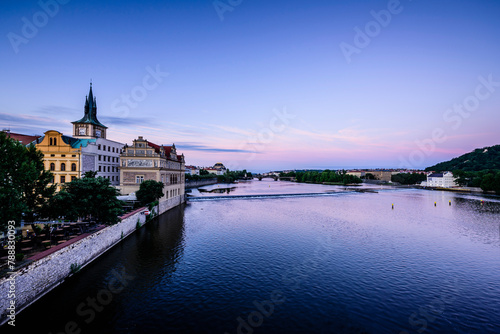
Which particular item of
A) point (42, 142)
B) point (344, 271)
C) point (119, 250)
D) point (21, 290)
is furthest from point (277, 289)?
point (42, 142)

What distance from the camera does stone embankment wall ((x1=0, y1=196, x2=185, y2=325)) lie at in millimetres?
17181

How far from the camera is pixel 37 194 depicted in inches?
1153

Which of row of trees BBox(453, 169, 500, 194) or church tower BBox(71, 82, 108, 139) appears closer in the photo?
Result: church tower BBox(71, 82, 108, 139)

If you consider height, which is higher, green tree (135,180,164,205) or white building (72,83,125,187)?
white building (72,83,125,187)

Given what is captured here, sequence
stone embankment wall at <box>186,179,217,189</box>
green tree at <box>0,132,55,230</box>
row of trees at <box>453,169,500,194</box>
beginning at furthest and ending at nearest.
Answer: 1. stone embankment wall at <box>186,179,217,189</box>
2. row of trees at <box>453,169,500,194</box>
3. green tree at <box>0,132,55,230</box>

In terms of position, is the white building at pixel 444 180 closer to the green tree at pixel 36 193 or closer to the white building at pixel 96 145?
the white building at pixel 96 145

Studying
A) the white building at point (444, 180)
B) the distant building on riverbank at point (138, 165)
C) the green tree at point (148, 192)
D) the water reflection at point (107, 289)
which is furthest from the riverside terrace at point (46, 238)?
the white building at point (444, 180)

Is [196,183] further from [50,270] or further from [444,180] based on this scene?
[444,180]

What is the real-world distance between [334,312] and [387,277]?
9959 millimetres

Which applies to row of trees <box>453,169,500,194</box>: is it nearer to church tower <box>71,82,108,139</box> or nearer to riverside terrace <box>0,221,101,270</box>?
riverside terrace <box>0,221,101,270</box>

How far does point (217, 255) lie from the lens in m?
32.3

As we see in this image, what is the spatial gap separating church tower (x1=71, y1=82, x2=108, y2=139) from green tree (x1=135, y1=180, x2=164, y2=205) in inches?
1194

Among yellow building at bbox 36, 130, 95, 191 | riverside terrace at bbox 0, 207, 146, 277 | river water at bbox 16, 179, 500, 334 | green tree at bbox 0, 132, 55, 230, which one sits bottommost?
river water at bbox 16, 179, 500, 334

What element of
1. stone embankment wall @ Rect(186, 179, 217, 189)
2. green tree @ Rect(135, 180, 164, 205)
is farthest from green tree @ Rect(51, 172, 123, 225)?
stone embankment wall @ Rect(186, 179, 217, 189)
